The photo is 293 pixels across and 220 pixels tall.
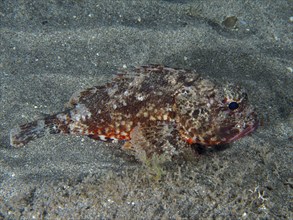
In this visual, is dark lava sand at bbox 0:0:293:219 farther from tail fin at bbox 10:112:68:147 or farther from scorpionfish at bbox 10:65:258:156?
scorpionfish at bbox 10:65:258:156

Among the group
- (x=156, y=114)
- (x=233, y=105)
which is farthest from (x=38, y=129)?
(x=233, y=105)

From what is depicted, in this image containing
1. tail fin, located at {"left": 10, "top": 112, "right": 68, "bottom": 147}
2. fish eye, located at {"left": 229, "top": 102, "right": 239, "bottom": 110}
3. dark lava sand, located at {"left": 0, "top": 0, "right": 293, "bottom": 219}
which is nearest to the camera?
dark lava sand, located at {"left": 0, "top": 0, "right": 293, "bottom": 219}

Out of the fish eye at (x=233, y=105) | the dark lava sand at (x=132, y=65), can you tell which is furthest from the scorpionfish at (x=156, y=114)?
the dark lava sand at (x=132, y=65)

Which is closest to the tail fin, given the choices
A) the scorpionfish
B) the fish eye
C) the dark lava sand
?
the scorpionfish

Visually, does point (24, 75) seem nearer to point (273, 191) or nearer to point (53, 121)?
point (53, 121)

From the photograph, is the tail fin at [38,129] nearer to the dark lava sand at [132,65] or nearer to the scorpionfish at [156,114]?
the scorpionfish at [156,114]

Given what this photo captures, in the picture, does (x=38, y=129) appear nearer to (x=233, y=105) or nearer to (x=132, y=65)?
(x=132, y=65)
